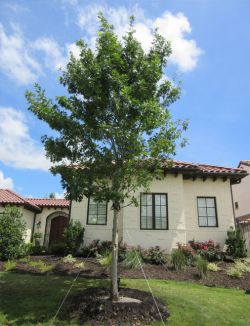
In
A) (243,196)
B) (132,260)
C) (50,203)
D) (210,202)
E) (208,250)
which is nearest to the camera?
(132,260)

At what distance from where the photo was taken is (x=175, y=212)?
536 inches

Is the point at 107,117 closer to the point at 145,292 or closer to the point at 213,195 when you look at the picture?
the point at 145,292

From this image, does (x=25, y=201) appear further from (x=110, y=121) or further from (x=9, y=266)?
(x=110, y=121)

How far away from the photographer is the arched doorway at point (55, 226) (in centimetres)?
2148

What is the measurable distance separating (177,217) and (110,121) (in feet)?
Answer: 25.0

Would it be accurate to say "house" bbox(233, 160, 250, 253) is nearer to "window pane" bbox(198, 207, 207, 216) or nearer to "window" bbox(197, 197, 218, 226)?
"window" bbox(197, 197, 218, 226)

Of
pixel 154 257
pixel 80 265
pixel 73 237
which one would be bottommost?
pixel 80 265

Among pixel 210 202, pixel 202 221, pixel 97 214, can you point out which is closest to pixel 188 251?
pixel 202 221

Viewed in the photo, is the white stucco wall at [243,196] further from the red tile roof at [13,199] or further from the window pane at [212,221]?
the red tile roof at [13,199]

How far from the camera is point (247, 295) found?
26.9 ft

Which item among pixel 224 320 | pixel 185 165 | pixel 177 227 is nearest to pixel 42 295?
pixel 224 320

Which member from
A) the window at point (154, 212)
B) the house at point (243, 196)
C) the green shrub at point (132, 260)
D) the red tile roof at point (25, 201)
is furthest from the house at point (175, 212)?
the house at point (243, 196)

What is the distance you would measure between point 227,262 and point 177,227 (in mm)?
2517

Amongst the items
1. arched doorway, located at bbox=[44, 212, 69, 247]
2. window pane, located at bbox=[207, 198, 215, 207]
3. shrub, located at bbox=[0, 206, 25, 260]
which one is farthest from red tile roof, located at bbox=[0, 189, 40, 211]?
window pane, located at bbox=[207, 198, 215, 207]
